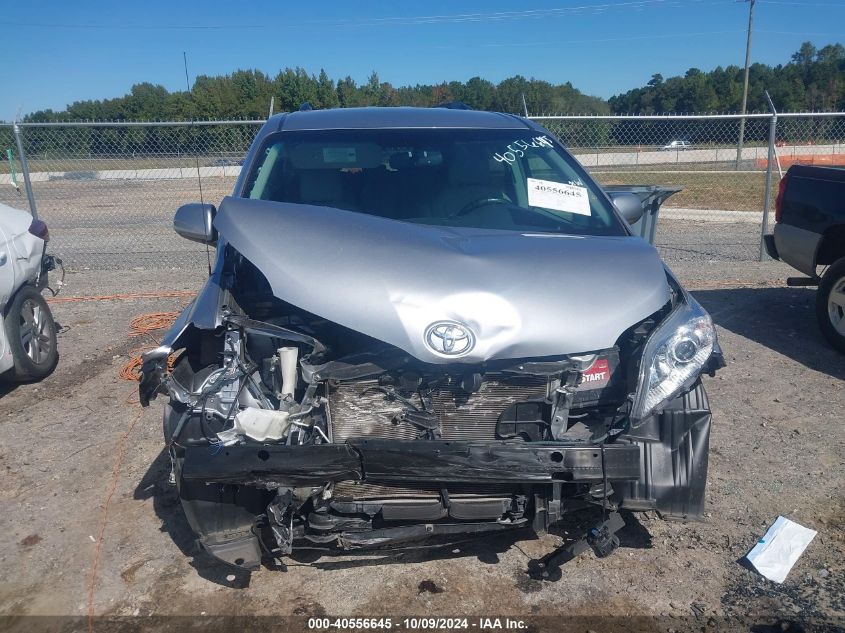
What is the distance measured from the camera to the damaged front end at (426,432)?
268cm

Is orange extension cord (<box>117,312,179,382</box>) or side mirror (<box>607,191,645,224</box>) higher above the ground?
side mirror (<box>607,191,645,224</box>)

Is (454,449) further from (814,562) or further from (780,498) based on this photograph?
(780,498)

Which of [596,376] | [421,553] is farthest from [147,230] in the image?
[596,376]

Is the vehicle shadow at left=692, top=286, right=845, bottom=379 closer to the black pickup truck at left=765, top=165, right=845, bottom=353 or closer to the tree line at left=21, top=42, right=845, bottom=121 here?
the black pickup truck at left=765, top=165, right=845, bottom=353

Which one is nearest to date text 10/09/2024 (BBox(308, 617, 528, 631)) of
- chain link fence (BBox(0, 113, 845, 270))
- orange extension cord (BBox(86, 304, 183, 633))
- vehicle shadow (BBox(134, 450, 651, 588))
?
vehicle shadow (BBox(134, 450, 651, 588))

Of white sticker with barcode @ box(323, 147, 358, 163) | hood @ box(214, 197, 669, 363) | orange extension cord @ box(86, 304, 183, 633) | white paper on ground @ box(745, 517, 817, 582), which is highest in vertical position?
white sticker with barcode @ box(323, 147, 358, 163)

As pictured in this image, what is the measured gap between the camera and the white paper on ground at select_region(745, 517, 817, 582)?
3.28m

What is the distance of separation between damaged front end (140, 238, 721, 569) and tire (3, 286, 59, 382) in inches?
114

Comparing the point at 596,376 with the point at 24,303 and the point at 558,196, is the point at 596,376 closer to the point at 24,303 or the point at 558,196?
the point at 558,196

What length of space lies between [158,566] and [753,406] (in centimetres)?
392

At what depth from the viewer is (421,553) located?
344 cm

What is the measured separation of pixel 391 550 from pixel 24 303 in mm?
3890

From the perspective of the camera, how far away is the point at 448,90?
29188 mm

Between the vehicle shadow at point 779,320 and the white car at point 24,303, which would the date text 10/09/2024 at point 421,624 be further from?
the vehicle shadow at point 779,320
